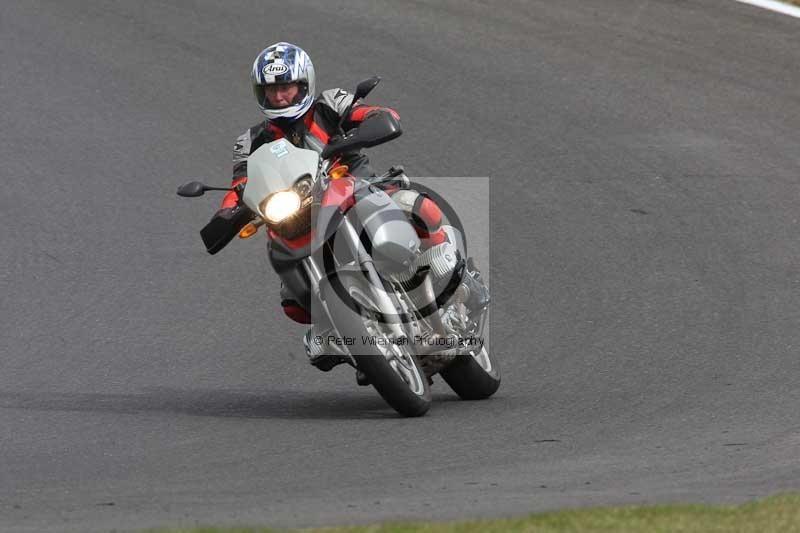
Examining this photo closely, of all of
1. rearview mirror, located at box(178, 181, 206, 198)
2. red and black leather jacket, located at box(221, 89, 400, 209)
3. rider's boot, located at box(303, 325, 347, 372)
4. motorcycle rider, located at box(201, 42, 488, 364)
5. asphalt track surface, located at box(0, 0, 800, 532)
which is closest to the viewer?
asphalt track surface, located at box(0, 0, 800, 532)

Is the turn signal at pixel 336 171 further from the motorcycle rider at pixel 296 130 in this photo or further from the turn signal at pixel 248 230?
the turn signal at pixel 248 230

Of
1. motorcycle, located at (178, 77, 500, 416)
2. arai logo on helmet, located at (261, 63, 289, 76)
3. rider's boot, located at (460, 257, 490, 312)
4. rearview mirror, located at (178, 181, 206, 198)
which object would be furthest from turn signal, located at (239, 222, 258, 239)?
rider's boot, located at (460, 257, 490, 312)

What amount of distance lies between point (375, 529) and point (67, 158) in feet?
28.3

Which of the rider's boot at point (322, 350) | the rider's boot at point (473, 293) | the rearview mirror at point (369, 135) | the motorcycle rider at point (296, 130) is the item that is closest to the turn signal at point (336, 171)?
the rearview mirror at point (369, 135)

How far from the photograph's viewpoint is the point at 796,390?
8.21 m

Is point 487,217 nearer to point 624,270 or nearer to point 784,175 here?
point 624,270

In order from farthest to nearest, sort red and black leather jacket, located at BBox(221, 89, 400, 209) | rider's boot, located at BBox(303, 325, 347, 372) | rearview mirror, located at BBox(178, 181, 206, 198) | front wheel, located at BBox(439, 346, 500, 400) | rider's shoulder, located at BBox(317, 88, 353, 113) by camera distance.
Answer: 1. front wheel, located at BBox(439, 346, 500, 400)
2. rider's shoulder, located at BBox(317, 88, 353, 113)
3. red and black leather jacket, located at BBox(221, 89, 400, 209)
4. rider's boot, located at BBox(303, 325, 347, 372)
5. rearview mirror, located at BBox(178, 181, 206, 198)

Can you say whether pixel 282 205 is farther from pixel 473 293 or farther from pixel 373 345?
pixel 473 293

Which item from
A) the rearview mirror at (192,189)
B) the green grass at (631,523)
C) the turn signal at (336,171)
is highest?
the turn signal at (336,171)

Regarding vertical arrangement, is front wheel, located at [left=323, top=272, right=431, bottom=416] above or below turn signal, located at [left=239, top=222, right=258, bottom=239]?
below

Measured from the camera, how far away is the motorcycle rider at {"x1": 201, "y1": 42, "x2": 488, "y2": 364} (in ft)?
25.9

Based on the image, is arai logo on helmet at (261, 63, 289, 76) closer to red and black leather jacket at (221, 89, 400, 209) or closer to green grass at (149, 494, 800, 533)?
red and black leather jacket at (221, 89, 400, 209)

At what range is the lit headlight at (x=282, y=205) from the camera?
24.3 feet

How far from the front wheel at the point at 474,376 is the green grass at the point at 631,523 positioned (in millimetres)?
2879
